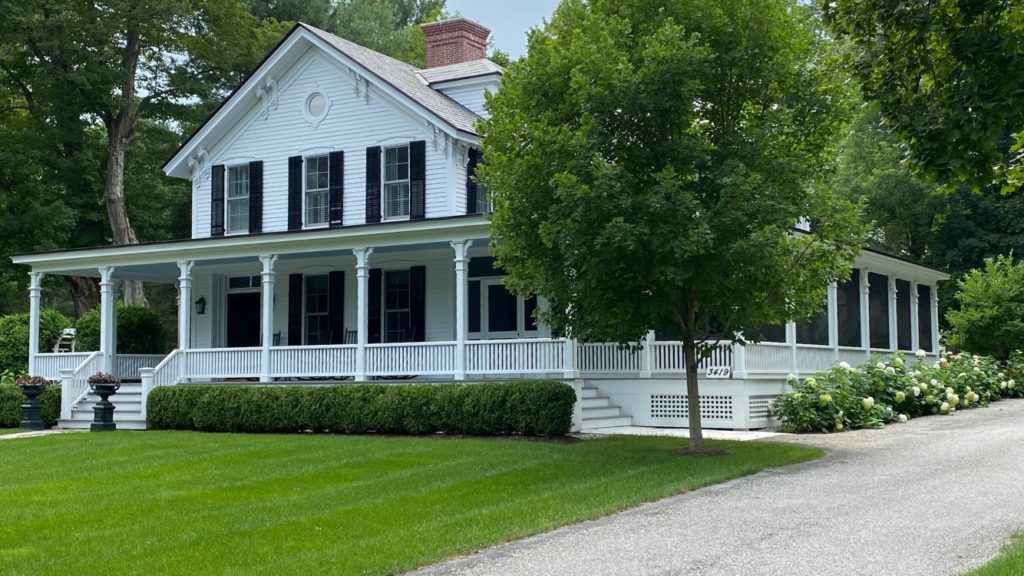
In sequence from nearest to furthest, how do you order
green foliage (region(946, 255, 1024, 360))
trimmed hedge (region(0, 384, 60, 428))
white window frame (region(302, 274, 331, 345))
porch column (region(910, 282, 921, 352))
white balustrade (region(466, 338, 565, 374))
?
white balustrade (region(466, 338, 565, 374))
trimmed hedge (region(0, 384, 60, 428))
white window frame (region(302, 274, 331, 345))
porch column (region(910, 282, 921, 352))
green foliage (region(946, 255, 1024, 360))

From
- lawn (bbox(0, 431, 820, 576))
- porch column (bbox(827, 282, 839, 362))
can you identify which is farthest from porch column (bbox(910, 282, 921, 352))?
lawn (bbox(0, 431, 820, 576))

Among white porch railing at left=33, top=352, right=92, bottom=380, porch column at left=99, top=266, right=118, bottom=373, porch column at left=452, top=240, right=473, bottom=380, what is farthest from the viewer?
white porch railing at left=33, top=352, right=92, bottom=380

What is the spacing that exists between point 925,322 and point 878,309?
479cm

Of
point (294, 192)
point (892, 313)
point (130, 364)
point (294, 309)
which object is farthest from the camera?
point (892, 313)

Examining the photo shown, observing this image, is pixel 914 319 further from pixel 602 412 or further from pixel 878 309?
pixel 602 412

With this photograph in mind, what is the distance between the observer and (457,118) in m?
23.4

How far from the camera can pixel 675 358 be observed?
19.5 metres

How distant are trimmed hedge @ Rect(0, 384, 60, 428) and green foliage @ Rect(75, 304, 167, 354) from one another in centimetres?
409

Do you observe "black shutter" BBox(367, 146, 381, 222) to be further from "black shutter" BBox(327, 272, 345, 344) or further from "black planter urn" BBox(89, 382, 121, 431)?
"black planter urn" BBox(89, 382, 121, 431)

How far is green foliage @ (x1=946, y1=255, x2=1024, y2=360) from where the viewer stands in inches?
1119

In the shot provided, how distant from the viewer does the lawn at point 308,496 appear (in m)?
8.52

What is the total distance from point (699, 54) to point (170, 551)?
335 inches

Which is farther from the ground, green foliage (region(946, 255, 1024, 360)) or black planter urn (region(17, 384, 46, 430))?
green foliage (region(946, 255, 1024, 360))

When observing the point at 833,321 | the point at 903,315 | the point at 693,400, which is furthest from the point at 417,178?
the point at 903,315
